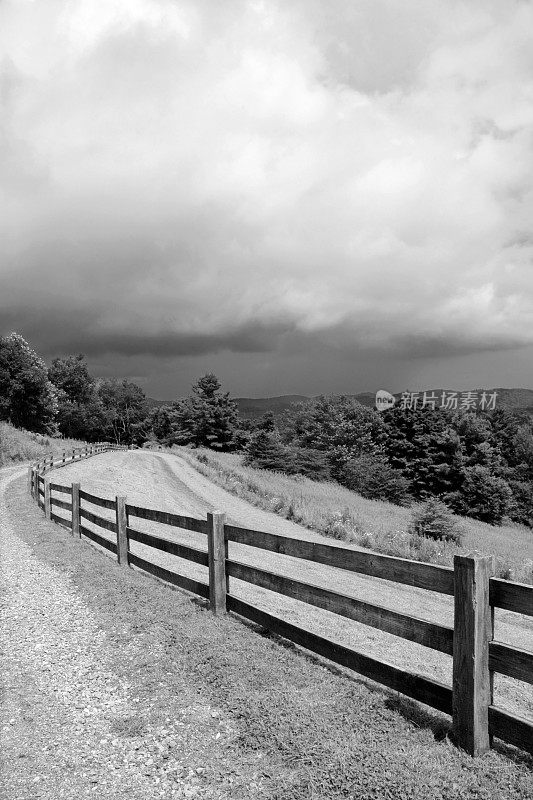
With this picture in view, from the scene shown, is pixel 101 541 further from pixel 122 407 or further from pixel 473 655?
pixel 122 407

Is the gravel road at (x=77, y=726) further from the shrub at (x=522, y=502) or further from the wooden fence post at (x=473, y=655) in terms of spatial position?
the shrub at (x=522, y=502)

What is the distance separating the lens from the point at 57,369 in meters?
117

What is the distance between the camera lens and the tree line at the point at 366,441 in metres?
59.9

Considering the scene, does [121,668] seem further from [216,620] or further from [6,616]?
[6,616]

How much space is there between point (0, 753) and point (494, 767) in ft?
11.9

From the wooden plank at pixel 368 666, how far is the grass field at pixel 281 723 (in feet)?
0.49

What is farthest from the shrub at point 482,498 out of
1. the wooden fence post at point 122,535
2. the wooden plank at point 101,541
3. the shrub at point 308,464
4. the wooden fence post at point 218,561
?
the wooden fence post at point 218,561

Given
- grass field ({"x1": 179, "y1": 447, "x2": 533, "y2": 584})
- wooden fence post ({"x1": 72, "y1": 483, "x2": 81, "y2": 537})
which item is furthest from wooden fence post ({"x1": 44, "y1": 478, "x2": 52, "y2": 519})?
grass field ({"x1": 179, "y1": 447, "x2": 533, "y2": 584})

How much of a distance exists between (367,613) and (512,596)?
148 centimetres

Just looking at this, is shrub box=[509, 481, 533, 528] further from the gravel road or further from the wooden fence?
the gravel road

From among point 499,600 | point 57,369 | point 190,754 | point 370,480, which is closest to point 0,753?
point 190,754

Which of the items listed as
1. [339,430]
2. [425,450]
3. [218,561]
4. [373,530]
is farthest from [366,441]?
[218,561]

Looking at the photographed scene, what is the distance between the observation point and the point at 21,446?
48.2 meters

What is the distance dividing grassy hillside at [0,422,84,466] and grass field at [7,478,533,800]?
39954 millimetres
